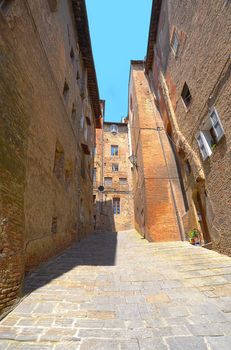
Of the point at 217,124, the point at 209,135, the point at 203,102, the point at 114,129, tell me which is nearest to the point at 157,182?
the point at 209,135

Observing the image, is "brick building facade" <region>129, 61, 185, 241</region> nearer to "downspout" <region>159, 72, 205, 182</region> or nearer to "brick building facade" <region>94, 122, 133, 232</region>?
"downspout" <region>159, 72, 205, 182</region>

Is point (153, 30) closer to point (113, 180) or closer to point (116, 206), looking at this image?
point (113, 180)

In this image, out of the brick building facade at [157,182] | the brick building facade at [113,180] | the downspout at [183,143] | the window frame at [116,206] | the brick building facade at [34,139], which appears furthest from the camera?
the window frame at [116,206]

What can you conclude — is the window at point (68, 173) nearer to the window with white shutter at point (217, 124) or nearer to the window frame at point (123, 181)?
the window with white shutter at point (217, 124)

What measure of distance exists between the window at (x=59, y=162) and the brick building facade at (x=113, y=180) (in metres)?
13.9

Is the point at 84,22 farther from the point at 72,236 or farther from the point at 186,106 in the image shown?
the point at 72,236

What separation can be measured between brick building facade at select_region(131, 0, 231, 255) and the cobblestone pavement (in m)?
2.20

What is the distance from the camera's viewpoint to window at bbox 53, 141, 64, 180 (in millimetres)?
7972

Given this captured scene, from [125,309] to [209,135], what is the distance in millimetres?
6251

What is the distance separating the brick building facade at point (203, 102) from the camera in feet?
18.9

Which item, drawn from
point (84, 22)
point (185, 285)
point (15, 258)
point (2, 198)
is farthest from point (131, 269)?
point (84, 22)

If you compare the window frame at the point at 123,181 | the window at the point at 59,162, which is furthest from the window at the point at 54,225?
the window frame at the point at 123,181

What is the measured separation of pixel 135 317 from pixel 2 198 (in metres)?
2.80

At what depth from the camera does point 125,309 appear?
319 cm
